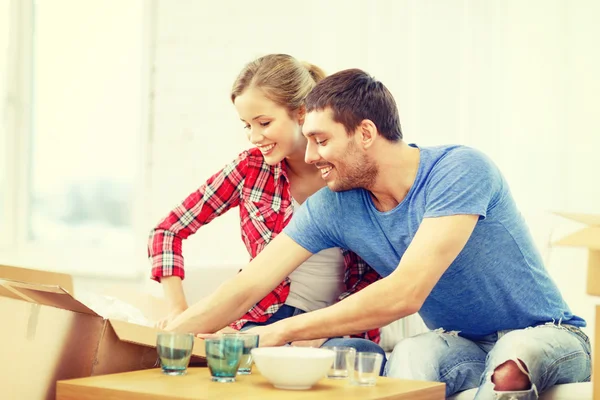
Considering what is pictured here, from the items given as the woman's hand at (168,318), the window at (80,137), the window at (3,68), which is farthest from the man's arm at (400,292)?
the window at (3,68)

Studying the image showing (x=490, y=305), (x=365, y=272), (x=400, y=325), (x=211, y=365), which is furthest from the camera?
(x=400, y=325)

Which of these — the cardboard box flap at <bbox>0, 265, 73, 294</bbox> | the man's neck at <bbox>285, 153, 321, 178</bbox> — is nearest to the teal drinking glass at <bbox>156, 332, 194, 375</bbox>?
the cardboard box flap at <bbox>0, 265, 73, 294</bbox>

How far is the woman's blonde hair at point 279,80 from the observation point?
6.84 feet

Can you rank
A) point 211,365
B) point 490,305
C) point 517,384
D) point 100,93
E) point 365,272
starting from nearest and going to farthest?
point 211,365 → point 517,384 → point 490,305 → point 365,272 → point 100,93

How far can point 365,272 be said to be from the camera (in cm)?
215

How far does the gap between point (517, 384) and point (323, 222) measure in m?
0.57

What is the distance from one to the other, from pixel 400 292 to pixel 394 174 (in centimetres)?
32

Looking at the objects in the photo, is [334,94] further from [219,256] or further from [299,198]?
[219,256]

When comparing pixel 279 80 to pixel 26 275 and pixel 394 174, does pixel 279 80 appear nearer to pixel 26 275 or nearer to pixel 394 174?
pixel 394 174

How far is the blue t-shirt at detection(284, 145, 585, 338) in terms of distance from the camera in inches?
68.7

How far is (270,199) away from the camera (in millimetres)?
2182

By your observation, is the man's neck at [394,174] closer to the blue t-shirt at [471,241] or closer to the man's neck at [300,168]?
the blue t-shirt at [471,241]

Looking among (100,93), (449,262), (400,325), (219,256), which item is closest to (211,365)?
(449,262)

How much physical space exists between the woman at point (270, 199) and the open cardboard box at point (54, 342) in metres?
0.59
